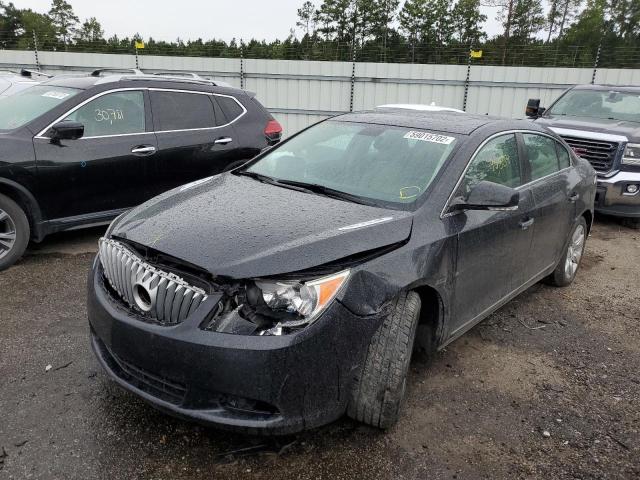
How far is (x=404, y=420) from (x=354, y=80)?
1207 cm

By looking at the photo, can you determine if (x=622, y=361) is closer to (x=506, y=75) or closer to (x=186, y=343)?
(x=186, y=343)

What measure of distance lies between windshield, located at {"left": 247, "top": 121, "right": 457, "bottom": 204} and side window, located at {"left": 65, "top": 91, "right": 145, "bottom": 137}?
85.1 inches

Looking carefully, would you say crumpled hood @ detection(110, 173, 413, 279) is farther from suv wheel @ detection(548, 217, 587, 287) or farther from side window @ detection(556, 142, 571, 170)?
suv wheel @ detection(548, 217, 587, 287)

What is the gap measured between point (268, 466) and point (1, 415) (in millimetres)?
1439

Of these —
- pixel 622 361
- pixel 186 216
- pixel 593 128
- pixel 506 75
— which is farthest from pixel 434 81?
pixel 186 216

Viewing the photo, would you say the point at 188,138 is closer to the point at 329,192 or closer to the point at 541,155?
the point at 329,192

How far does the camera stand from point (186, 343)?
2268mm

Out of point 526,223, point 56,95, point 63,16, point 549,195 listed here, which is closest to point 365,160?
point 526,223

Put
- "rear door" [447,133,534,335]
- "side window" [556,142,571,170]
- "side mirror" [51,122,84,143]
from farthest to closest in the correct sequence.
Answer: "side mirror" [51,122,84,143] < "side window" [556,142,571,170] < "rear door" [447,133,534,335]

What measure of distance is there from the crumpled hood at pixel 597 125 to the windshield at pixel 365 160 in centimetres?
462

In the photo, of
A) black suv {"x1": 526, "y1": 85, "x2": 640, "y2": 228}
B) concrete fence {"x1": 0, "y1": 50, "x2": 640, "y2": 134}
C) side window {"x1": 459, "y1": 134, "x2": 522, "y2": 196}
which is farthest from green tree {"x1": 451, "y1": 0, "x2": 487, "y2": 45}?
side window {"x1": 459, "y1": 134, "x2": 522, "y2": 196}

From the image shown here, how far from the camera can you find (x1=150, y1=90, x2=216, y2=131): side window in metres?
5.66

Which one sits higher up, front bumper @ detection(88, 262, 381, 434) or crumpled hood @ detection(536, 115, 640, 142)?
crumpled hood @ detection(536, 115, 640, 142)

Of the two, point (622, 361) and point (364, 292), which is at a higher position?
point (364, 292)
